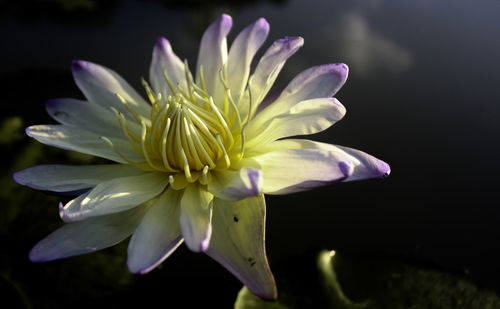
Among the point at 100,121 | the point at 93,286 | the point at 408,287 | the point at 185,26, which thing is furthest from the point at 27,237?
the point at 185,26

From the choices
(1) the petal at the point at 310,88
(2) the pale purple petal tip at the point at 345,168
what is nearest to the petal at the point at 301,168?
(2) the pale purple petal tip at the point at 345,168

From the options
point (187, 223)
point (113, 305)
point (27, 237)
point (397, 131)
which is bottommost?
point (113, 305)

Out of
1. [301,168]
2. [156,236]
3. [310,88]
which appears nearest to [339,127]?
[310,88]

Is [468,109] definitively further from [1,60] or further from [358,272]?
[1,60]

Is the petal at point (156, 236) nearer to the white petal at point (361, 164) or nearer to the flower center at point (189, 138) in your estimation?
the flower center at point (189, 138)

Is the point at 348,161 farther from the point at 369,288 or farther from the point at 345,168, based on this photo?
the point at 369,288

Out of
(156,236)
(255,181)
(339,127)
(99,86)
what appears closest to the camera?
(255,181)
